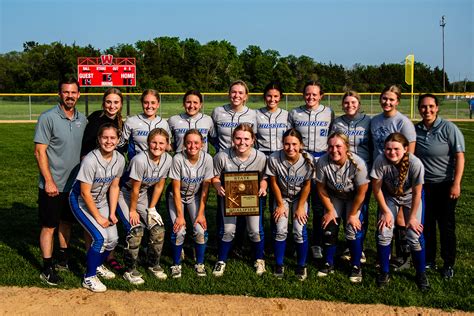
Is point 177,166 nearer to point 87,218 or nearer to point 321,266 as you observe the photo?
point 87,218

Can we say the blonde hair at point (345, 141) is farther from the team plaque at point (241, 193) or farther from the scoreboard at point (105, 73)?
the scoreboard at point (105, 73)

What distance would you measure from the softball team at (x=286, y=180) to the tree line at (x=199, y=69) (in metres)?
35.6

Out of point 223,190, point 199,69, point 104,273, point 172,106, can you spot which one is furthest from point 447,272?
point 199,69

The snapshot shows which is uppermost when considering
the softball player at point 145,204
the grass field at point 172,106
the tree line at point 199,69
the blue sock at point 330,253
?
the tree line at point 199,69

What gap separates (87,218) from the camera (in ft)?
14.9

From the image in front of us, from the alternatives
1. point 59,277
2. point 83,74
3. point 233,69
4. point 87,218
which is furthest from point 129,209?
point 233,69

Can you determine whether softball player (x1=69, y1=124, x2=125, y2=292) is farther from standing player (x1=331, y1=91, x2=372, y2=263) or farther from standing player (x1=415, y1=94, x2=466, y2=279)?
standing player (x1=415, y1=94, x2=466, y2=279)

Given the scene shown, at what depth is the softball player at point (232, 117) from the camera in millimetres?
5340

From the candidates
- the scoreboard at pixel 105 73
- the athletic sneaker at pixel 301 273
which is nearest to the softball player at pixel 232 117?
the athletic sneaker at pixel 301 273

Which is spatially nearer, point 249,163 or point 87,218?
point 87,218

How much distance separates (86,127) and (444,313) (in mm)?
3470

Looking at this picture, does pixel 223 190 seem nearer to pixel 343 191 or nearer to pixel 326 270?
pixel 343 191

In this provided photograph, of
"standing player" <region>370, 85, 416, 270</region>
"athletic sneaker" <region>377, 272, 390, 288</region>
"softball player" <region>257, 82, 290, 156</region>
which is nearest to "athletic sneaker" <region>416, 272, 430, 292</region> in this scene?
"athletic sneaker" <region>377, 272, 390, 288</region>

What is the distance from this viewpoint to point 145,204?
4957mm
